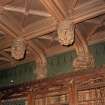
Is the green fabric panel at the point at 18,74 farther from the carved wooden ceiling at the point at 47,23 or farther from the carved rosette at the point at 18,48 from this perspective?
the carved rosette at the point at 18,48

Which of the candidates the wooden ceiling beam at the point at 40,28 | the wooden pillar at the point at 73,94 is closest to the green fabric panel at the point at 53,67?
the wooden ceiling beam at the point at 40,28

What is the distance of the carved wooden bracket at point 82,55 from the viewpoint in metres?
6.15

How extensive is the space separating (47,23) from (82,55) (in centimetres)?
121

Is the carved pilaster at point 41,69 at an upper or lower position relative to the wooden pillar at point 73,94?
upper

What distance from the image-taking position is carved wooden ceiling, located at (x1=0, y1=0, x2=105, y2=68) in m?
5.38

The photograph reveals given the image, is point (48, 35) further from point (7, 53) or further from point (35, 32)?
point (7, 53)

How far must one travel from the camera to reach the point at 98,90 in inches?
202

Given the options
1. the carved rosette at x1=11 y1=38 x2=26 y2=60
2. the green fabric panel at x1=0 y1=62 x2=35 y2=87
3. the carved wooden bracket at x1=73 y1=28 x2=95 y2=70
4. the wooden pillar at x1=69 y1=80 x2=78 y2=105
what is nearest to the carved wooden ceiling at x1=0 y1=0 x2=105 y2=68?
the carved wooden bracket at x1=73 y1=28 x2=95 y2=70

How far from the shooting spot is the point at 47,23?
600 centimetres

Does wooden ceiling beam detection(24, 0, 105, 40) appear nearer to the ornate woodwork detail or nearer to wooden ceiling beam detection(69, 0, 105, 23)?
wooden ceiling beam detection(69, 0, 105, 23)

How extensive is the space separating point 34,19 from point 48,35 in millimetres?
799

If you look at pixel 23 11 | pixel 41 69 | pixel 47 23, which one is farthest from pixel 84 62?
pixel 23 11

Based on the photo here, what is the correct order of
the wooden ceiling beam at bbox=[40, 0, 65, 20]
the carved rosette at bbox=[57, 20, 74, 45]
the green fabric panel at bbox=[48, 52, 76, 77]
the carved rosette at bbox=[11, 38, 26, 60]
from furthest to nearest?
the green fabric panel at bbox=[48, 52, 76, 77]
the carved rosette at bbox=[11, 38, 26, 60]
the carved rosette at bbox=[57, 20, 74, 45]
the wooden ceiling beam at bbox=[40, 0, 65, 20]

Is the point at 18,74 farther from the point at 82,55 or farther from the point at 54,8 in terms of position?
the point at 54,8
